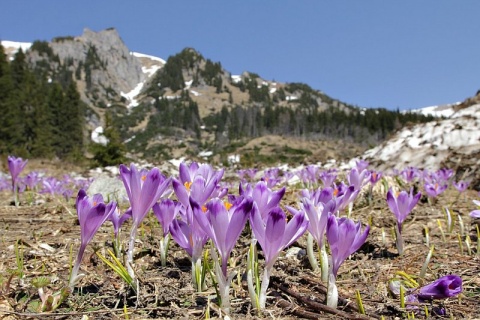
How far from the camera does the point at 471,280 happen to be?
5.53 feet

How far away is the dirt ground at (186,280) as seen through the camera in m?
1.28

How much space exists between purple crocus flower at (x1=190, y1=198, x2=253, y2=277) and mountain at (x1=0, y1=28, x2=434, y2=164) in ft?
206

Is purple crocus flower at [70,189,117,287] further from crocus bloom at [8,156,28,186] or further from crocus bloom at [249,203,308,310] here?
crocus bloom at [8,156,28,186]

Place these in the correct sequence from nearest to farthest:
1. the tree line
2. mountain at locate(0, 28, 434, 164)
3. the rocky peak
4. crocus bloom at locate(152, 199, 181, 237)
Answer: crocus bloom at locate(152, 199, 181, 237) < the tree line < mountain at locate(0, 28, 434, 164) < the rocky peak

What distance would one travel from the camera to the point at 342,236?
1.25 m

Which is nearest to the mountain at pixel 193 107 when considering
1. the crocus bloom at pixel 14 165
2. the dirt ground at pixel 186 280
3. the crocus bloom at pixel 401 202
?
the crocus bloom at pixel 14 165

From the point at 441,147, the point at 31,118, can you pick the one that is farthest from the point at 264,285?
the point at 31,118

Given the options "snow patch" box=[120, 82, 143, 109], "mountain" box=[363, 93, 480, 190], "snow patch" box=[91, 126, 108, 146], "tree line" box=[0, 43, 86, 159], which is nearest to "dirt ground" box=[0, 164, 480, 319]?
"mountain" box=[363, 93, 480, 190]

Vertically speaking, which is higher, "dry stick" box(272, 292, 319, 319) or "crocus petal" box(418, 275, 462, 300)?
"crocus petal" box(418, 275, 462, 300)

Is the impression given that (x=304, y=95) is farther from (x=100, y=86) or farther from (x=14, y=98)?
(x=14, y=98)

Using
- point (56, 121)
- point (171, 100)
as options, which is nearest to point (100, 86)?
point (171, 100)

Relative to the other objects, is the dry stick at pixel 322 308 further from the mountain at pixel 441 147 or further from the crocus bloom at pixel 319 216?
the mountain at pixel 441 147

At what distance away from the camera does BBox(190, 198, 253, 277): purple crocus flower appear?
3.63 feet

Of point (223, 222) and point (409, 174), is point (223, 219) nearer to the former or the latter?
point (223, 222)
